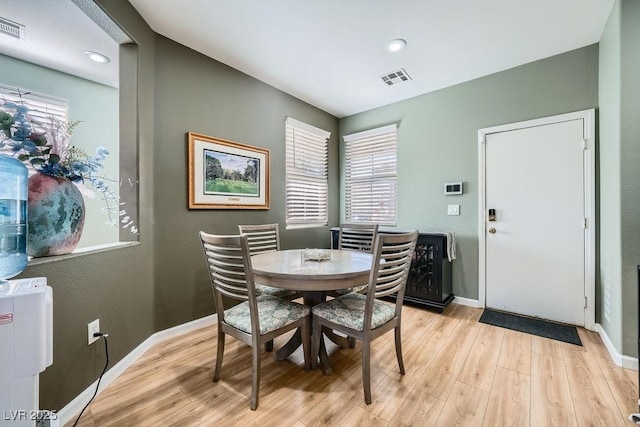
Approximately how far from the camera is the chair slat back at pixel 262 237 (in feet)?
8.37

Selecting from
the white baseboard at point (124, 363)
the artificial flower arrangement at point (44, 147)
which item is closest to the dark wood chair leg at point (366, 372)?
the white baseboard at point (124, 363)

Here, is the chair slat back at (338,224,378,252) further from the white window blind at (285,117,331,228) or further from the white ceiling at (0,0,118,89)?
the white ceiling at (0,0,118,89)

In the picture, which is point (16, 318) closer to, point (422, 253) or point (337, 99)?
point (422, 253)

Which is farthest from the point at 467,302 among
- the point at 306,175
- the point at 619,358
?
the point at 306,175

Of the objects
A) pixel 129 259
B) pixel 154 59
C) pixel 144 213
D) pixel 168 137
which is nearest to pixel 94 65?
pixel 154 59

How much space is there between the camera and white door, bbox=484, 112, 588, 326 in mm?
2467

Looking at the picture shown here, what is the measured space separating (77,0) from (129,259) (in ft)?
5.45

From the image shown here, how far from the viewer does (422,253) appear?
9.74ft

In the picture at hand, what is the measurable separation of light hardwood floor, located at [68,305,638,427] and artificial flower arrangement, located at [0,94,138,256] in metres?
1.31

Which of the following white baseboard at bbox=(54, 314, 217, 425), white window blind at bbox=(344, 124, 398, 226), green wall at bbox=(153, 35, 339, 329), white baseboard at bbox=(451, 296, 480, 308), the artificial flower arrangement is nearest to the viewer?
the artificial flower arrangement

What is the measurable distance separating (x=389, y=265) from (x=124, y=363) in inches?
78.0

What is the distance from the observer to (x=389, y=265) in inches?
61.9

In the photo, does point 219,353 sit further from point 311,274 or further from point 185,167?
point 185,167

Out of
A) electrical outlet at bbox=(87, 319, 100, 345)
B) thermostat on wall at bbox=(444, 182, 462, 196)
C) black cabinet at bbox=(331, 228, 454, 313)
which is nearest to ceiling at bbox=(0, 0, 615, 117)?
thermostat on wall at bbox=(444, 182, 462, 196)
